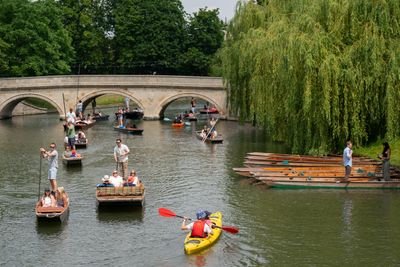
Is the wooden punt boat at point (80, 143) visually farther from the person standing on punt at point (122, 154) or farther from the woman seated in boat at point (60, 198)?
the woman seated in boat at point (60, 198)

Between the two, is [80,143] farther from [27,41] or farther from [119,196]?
[27,41]

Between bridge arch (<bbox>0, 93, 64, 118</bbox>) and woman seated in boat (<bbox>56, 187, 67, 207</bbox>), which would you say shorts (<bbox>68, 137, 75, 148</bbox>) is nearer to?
woman seated in boat (<bbox>56, 187, 67, 207</bbox>)

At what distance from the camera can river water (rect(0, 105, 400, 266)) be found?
16.3m

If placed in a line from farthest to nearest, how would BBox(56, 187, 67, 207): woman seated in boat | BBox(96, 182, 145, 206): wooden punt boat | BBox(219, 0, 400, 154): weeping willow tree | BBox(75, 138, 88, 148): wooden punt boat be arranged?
BBox(75, 138, 88, 148): wooden punt boat < BBox(219, 0, 400, 154): weeping willow tree < BBox(96, 182, 145, 206): wooden punt boat < BBox(56, 187, 67, 207): woman seated in boat

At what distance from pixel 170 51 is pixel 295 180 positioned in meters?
49.0

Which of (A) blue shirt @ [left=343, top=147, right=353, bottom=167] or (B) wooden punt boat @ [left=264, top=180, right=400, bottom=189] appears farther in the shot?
(B) wooden punt boat @ [left=264, top=180, right=400, bottom=189]

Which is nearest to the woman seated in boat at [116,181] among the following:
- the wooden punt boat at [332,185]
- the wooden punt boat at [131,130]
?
the wooden punt boat at [332,185]

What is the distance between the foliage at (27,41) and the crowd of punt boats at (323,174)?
3957cm

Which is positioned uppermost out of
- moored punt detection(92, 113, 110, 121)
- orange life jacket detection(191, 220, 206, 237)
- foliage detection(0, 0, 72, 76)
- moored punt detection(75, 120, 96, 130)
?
foliage detection(0, 0, 72, 76)

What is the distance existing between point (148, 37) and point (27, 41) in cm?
1425

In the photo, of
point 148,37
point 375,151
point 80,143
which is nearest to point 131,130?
Result: point 80,143

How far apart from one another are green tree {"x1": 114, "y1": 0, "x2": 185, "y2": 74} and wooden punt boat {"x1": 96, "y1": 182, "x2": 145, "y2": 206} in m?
50.5

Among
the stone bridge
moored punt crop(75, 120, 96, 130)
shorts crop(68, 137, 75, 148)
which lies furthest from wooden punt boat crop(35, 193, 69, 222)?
the stone bridge

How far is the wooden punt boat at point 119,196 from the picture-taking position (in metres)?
20.3
